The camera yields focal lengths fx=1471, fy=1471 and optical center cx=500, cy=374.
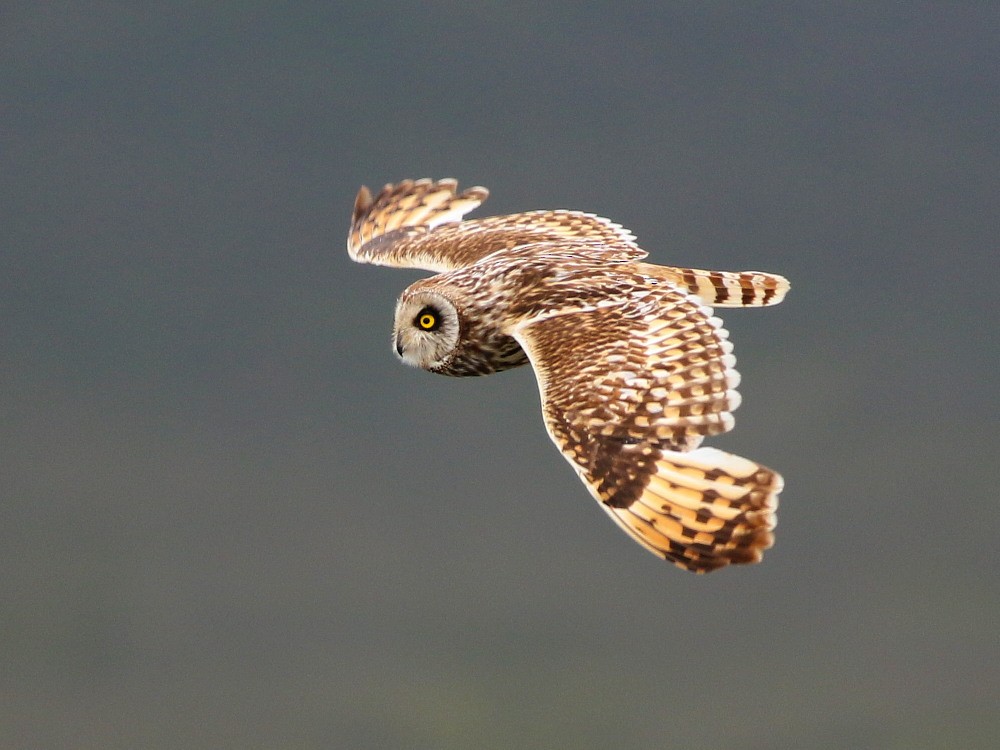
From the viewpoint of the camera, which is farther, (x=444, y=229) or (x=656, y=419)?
(x=444, y=229)

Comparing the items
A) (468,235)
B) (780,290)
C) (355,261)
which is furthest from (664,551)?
(355,261)

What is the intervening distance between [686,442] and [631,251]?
2.73m

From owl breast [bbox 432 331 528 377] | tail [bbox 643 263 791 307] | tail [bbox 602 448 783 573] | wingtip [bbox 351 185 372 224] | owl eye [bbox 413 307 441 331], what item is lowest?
tail [bbox 602 448 783 573]

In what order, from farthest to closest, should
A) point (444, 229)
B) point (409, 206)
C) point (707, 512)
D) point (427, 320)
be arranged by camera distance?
1. point (409, 206)
2. point (444, 229)
3. point (427, 320)
4. point (707, 512)

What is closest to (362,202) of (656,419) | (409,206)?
(409,206)

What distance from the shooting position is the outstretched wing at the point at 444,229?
36.5 feet

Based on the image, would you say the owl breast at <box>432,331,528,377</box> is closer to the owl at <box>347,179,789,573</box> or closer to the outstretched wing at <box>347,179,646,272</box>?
the owl at <box>347,179,789,573</box>

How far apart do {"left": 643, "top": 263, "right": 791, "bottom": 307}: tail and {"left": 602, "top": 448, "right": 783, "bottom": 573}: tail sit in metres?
2.20

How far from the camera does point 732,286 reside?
10109 mm

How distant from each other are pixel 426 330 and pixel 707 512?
2815 millimetres

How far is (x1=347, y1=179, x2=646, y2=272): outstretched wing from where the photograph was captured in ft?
36.5

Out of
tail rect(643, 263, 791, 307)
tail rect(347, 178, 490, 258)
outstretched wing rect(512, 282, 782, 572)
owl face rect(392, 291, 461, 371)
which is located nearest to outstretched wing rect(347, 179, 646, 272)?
tail rect(347, 178, 490, 258)

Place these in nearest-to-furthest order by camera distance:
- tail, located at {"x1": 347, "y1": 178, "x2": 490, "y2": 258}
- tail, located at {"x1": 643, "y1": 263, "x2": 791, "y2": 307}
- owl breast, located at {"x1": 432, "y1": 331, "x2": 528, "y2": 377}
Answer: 1. owl breast, located at {"x1": 432, "y1": 331, "x2": 528, "y2": 377}
2. tail, located at {"x1": 643, "y1": 263, "x2": 791, "y2": 307}
3. tail, located at {"x1": 347, "y1": 178, "x2": 490, "y2": 258}

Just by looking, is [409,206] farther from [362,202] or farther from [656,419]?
[656,419]
